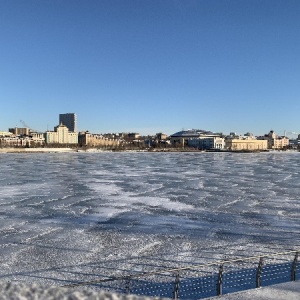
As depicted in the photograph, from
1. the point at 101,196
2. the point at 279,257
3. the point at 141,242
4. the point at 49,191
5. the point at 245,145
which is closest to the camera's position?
the point at 279,257

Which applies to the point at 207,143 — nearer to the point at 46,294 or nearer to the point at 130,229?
the point at 130,229

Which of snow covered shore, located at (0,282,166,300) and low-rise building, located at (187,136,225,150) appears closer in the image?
snow covered shore, located at (0,282,166,300)

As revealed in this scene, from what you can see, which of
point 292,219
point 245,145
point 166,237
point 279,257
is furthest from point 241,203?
point 245,145

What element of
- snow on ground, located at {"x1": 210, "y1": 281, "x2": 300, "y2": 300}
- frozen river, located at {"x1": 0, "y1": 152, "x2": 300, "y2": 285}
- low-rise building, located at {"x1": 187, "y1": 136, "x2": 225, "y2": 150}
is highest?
low-rise building, located at {"x1": 187, "y1": 136, "x2": 225, "y2": 150}

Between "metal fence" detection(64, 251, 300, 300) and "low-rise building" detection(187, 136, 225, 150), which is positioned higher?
"low-rise building" detection(187, 136, 225, 150)

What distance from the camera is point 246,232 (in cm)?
1188

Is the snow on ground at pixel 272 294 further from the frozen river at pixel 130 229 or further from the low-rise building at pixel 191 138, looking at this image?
the low-rise building at pixel 191 138

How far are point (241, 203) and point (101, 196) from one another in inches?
261

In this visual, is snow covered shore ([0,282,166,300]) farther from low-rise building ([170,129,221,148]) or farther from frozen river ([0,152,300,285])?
low-rise building ([170,129,221,148])

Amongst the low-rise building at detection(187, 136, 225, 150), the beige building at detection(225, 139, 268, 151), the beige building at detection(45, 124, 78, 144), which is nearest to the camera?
the low-rise building at detection(187, 136, 225, 150)

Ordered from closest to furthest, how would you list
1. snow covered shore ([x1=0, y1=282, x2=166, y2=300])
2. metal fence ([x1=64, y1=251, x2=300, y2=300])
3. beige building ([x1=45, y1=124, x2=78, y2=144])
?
snow covered shore ([x1=0, y1=282, x2=166, y2=300]) → metal fence ([x1=64, y1=251, x2=300, y2=300]) → beige building ([x1=45, y1=124, x2=78, y2=144])

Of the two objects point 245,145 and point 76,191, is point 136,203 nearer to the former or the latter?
point 76,191

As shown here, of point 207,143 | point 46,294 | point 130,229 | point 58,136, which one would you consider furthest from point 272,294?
point 58,136

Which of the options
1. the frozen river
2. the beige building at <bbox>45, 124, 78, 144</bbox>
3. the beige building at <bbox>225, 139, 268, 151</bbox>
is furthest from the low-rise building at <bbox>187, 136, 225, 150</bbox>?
the frozen river
